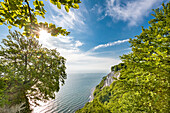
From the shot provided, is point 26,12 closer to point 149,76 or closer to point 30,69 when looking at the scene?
point 149,76

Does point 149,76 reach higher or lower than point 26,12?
lower

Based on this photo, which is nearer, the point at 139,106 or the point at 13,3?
the point at 13,3

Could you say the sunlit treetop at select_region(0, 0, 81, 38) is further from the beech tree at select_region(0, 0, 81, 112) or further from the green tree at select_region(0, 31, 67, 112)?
the green tree at select_region(0, 31, 67, 112)

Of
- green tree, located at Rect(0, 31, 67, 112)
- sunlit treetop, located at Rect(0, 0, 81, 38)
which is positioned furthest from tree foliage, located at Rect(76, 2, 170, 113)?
green tree, located at Rect(0, 31, 67, 112)

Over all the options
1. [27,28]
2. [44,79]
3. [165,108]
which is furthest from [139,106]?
[44,79]

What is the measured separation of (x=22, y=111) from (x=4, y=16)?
12810 mm

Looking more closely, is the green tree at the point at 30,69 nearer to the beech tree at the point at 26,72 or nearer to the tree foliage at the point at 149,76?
the beech tree at the point at 26,72

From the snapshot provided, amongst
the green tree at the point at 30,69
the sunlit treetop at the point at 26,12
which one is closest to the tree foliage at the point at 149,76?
the sunlit treetop at the point at 26,12

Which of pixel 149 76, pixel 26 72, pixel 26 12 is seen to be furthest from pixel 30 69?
pixel 149 76

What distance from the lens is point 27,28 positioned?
199cm

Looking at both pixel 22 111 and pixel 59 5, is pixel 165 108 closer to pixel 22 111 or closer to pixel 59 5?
pixel 59 5

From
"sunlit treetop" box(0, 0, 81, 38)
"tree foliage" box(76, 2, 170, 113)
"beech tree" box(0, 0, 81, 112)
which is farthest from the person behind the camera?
"beech tree" box(0, 0, 81, 112)

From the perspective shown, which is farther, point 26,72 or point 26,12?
point 26,72

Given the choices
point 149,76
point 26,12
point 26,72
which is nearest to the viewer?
point 26,12
